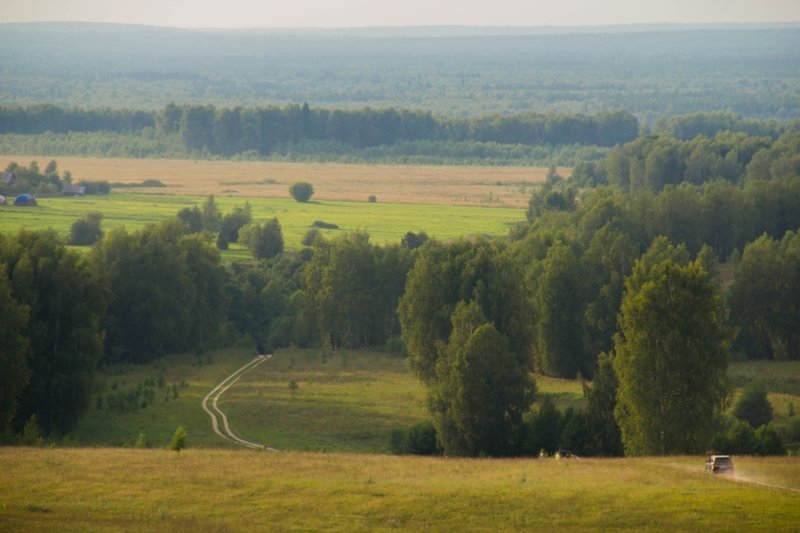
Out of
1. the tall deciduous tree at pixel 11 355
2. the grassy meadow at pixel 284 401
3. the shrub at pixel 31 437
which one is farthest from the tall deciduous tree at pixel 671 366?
the tall deciduous tree at pixel 11 355

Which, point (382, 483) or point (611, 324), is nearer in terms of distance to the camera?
point (382, 483)

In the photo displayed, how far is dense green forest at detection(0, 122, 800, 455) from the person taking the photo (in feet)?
168

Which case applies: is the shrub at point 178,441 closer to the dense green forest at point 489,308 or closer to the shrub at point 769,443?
the dense green forest at point 489,308

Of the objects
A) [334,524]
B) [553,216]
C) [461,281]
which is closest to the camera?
[334,524]

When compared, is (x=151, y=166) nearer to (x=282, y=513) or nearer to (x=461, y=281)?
(x=461, y=281)

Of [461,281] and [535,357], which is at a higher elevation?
[461,281]

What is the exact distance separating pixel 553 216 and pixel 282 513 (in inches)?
2865

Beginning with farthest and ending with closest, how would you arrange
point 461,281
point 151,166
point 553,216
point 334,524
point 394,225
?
point 151,166 < point 394,225 < point 553,216 < point 461,281 < point 334,524

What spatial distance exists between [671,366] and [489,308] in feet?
58.0

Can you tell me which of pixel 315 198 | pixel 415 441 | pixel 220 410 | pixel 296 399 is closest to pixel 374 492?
pixel 415 441

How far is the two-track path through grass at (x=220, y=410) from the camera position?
56359mm

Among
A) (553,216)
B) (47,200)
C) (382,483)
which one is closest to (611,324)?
(553,216)

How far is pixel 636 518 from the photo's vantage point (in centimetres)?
3462

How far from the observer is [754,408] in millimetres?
60406
